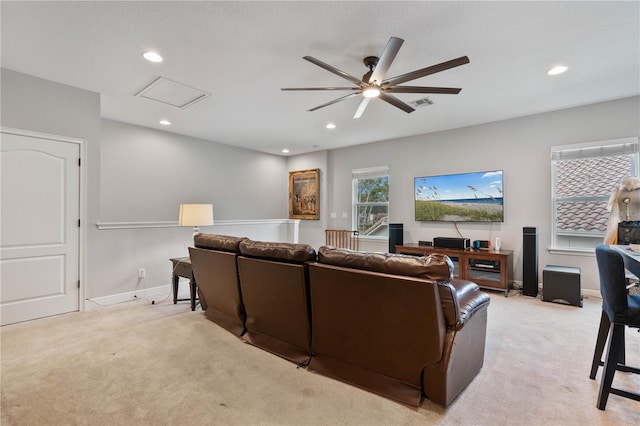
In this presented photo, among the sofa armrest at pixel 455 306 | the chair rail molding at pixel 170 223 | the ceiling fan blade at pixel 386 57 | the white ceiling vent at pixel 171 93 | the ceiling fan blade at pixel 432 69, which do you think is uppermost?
the white ceiling vent at pixel 171 93

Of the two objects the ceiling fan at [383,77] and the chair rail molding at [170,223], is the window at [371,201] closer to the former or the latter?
the chair rail molding at [170,223]

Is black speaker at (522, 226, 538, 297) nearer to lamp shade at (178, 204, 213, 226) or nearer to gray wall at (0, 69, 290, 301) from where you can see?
lamp shade at (178, 204, 213, 226)

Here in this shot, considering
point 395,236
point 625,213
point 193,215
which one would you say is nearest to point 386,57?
point 193,215

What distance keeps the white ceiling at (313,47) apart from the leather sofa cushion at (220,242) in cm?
162

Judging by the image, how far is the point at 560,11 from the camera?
2115 millimetres

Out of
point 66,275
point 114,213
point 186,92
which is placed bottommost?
point 66,275

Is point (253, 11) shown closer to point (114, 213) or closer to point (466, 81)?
point (466, 81)

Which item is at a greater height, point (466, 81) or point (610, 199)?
point (466, 81)

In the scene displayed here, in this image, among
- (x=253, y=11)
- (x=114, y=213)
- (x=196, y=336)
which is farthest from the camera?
(x=114, y=213)

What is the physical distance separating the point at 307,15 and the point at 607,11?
6.85ft

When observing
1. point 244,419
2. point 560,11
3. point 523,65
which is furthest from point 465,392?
point 523,65

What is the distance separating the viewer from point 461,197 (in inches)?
195

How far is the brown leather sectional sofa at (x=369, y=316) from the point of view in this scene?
5.64 feet

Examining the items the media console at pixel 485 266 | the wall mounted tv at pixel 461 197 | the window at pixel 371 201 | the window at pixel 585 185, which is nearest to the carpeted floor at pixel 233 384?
the media console at pixel 485 266
